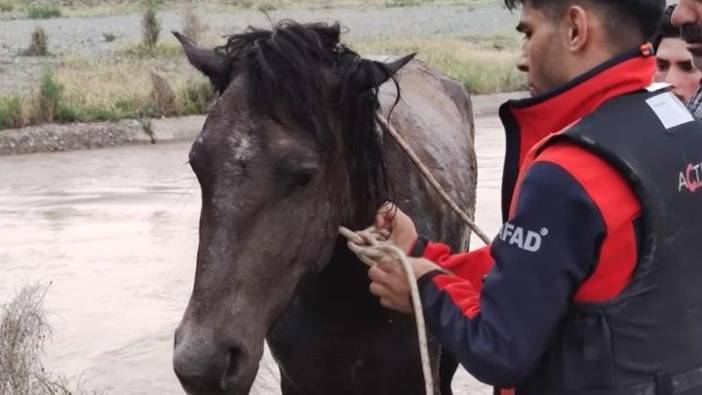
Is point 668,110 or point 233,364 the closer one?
point 668,110

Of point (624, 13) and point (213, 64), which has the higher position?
point (624, 13)

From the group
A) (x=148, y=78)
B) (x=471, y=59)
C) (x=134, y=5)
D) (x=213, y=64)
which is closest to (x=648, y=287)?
(x=213, y=64)

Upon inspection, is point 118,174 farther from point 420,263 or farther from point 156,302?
point 420,263

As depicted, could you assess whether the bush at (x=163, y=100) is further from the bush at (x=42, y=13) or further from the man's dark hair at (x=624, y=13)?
the bush at (x=42, y=13)

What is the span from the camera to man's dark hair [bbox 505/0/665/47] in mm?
2414

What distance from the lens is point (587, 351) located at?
2.35 metres

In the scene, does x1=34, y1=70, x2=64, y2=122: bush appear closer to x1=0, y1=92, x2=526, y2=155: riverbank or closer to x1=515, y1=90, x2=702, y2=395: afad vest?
x1=0, y1=92, x2=526, y2=155: riverbank

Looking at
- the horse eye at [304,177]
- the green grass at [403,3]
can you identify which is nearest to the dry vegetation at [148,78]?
the horse eye at [304,177]

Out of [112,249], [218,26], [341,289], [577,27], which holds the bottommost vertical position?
[218,26]

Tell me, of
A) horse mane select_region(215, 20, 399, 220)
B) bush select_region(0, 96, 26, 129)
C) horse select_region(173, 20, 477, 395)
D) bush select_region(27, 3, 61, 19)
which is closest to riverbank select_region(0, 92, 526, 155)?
bush select_region(0, 96, 26, 129)

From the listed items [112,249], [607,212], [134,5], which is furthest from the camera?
[134,5]

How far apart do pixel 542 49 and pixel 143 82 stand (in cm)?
1516

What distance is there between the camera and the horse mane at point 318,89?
10.2 ft

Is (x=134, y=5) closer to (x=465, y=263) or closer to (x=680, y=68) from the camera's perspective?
(x=680, y=68)
